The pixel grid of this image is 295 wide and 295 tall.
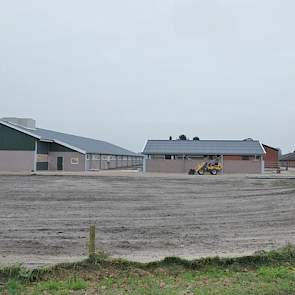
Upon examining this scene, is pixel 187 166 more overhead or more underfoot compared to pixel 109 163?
more underfoot

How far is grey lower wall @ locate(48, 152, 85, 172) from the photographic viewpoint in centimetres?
5831

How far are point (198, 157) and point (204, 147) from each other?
199 centimetres

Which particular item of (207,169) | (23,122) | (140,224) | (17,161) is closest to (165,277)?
(140,224)

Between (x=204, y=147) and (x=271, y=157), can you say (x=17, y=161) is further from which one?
(x=271, y=157)

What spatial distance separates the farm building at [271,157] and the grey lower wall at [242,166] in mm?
22396

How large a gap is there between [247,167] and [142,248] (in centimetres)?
4950

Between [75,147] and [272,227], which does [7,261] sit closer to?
[272,227]

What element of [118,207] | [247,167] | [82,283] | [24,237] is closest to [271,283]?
[82,283]

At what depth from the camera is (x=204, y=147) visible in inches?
2384

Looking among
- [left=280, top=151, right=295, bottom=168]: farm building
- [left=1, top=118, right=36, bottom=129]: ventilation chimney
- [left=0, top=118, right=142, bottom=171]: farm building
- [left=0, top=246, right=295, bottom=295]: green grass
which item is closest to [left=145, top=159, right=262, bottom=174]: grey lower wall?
[left=0, top=118, right=142, bottom=171]: farm building

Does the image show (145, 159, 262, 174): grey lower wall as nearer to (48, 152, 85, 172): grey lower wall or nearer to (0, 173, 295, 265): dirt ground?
(48, 152, 85, 172): grey lower wall

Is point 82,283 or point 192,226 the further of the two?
point 192,226

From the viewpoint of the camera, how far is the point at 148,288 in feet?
21.3

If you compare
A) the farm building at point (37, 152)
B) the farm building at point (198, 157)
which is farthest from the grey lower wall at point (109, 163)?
the farm building at point (198, 157)
